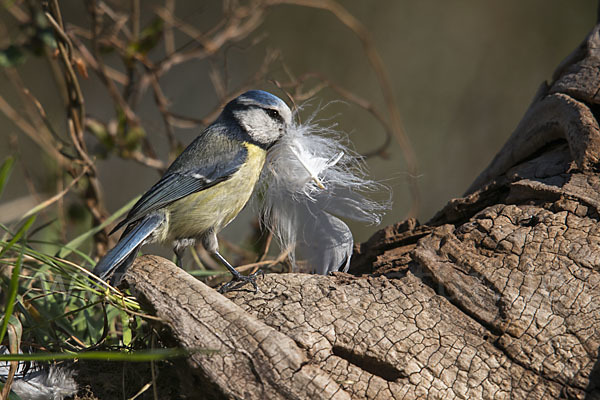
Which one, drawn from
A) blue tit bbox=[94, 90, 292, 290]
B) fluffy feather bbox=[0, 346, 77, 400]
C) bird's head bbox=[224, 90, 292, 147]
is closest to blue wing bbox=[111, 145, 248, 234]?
blue tit bbox=[94, 90, 292, 290]

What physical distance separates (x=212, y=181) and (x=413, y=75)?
3368 millimetres

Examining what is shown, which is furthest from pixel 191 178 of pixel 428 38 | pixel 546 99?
pixel 428 38

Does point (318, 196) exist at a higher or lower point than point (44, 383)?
higher

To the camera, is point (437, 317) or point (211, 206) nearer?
point (437, 317)

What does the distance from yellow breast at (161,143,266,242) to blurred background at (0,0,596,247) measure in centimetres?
260

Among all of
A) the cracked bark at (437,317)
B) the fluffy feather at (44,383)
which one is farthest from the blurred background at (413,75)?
the fluffy feather at (44,383)

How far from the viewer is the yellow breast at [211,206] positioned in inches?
87.0

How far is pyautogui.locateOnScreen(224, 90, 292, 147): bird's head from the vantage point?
2309 mm

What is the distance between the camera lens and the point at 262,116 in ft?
7.70

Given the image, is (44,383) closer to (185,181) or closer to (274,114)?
(185,181)

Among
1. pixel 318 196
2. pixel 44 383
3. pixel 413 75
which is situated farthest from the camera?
pixel 413 75

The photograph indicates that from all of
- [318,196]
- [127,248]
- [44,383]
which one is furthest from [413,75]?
[44,383]

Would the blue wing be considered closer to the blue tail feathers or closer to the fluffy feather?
the blue tail feathers

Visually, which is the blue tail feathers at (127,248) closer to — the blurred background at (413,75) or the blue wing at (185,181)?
the blue wing at (185,181)
